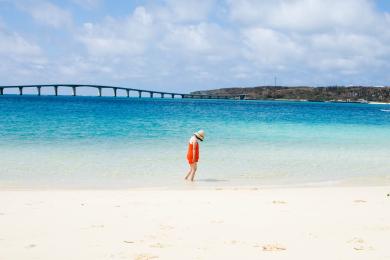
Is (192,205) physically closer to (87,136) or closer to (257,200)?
(257,200)

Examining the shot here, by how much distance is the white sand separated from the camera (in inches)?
246

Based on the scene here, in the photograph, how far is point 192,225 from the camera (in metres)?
7.63

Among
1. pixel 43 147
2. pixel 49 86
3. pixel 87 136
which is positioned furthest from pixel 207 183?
pixel 49 86

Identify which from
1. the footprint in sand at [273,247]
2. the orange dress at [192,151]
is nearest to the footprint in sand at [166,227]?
the footprint in sand at [273,247]

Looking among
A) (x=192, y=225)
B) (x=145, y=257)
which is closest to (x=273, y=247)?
(x=192, y=225)

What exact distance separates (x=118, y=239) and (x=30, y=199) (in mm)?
3789

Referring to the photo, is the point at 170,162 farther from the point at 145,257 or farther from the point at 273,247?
the point at 145,257

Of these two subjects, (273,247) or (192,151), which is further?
(192,151)

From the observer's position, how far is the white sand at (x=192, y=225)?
6242mm

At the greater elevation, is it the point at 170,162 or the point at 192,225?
the point at 192,225

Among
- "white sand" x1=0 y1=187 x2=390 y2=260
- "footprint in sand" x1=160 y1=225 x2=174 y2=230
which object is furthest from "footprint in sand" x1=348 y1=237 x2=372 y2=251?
"footprint in sand" x1=160 y1=225 x2=174 y2=230

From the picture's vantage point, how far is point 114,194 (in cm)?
1068

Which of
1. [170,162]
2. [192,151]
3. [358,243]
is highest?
[192,151]

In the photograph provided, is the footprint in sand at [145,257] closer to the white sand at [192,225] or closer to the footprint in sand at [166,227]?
the white sand at [192,225]
